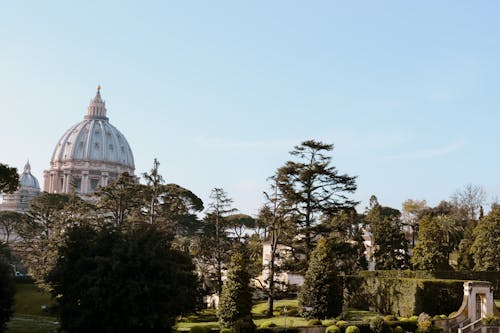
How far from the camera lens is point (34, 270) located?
67.1 m

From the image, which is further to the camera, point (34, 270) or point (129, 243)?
point (34, 270)

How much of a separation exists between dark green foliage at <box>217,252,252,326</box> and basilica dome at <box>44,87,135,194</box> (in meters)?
141

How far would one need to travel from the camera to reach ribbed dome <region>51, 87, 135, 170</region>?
187 metres

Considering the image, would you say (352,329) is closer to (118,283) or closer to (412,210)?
(118,283)

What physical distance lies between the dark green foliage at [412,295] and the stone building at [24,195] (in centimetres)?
13144

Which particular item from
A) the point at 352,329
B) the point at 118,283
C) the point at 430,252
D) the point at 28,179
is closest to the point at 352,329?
the point at 352,329

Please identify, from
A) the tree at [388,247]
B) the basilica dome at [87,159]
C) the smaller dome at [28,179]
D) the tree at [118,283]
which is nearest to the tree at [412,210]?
the tree at [388,247]

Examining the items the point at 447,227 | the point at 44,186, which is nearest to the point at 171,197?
the point at 447,227

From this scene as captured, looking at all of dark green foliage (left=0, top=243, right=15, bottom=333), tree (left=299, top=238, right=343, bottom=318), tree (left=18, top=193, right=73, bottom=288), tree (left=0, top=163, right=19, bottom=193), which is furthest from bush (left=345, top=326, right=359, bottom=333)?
tree (left=18, top=193, right=73, bottom=288)

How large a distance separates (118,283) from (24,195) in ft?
504

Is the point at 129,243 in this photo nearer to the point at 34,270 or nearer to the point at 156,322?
the point at 156,322

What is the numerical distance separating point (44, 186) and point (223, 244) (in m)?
144

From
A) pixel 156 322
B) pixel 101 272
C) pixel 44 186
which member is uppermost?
pixel 44 186

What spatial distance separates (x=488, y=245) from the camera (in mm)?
60531
